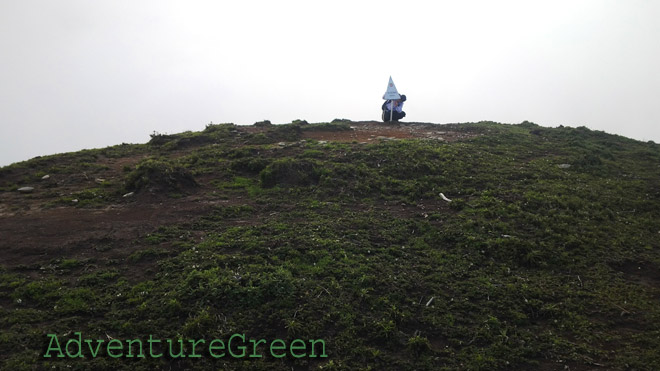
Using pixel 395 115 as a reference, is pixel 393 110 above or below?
above

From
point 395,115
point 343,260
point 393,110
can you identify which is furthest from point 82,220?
point 395,115

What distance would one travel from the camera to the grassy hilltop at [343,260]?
578 centimetres

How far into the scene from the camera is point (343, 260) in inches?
314

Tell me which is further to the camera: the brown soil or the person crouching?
the person crouching

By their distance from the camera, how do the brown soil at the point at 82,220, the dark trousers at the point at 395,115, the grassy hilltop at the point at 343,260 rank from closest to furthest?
1. the grassy hilltop at the point at 343,260
2. the brown soil at the point at 82,220
3. the dark trousers at the point at 395,115

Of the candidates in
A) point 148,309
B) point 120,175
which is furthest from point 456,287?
point 120,175

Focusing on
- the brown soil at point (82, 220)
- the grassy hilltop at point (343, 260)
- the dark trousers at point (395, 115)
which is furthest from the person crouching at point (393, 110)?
the brown soil at point (82, 220)

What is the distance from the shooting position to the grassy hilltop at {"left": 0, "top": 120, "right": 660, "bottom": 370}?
19.0 ft

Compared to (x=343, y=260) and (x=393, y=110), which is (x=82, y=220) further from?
(x=393, y=110)

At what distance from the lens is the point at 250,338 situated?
589 cm

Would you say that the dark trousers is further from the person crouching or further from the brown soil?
the brown soil

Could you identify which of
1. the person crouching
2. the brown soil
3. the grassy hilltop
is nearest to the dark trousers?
the person crouching

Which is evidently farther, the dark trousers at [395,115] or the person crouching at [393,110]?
the dark trousers at [395,115]

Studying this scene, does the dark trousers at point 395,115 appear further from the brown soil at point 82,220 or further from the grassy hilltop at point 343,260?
the brown soil at point 82,220
